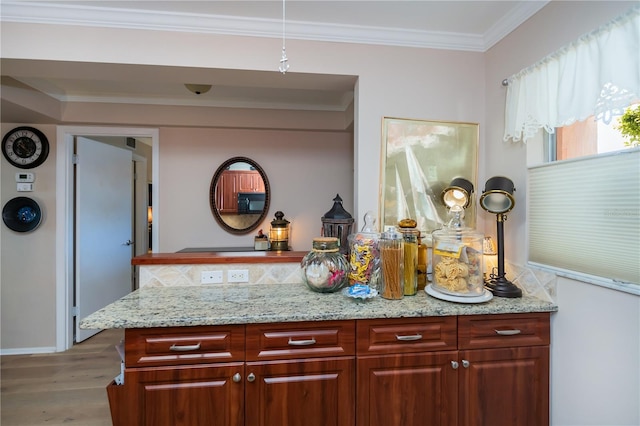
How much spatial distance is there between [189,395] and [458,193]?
1.76 m

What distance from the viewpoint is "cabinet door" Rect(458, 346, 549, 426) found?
134cm

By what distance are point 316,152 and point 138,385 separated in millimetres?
2631

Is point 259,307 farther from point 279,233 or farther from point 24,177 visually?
point 24,177

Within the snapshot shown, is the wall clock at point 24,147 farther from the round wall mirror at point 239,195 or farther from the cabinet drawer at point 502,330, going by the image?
the cabinet drawer at point 502,330

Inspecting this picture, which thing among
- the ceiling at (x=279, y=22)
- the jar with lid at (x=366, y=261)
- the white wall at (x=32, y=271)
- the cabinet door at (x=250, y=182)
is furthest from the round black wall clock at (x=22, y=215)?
the jar with lid at (x=366, y=261)

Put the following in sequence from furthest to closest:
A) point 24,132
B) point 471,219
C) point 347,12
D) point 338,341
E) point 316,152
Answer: point 316,152
point 24,132
point 471,219
point 347,12
point 338,341

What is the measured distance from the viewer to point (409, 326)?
4.32 ft

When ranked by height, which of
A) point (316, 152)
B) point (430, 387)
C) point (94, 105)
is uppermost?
point (94, 105)

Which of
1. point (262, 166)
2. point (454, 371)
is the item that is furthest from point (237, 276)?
point (262, 166)

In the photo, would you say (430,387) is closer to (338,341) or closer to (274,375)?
(338,341)

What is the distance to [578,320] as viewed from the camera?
1.31 m

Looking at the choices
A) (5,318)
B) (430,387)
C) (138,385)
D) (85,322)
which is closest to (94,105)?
(5,318)

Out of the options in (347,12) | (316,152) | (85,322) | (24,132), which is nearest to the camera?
(85,322)

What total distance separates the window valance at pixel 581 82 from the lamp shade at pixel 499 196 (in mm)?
279
